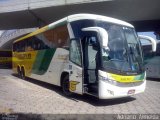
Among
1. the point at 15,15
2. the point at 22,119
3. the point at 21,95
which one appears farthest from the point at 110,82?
the point at 15,15

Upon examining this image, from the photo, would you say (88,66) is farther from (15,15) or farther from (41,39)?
(15,15)

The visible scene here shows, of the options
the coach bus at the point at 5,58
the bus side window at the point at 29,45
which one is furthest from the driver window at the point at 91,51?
the coach bus at the point at 5,58

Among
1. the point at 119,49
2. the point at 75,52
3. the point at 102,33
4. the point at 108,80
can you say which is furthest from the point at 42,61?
the point at 102,33

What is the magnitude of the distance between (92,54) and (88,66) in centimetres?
A: 76

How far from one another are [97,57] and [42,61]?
5465 millimetres

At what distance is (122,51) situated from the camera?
8781mm

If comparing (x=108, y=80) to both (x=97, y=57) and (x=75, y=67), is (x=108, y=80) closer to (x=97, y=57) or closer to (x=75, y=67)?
(x=97, y=57)

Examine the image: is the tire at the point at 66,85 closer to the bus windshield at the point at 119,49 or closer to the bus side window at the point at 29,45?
the bus windshield at the point at 119,49

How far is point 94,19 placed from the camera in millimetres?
8859

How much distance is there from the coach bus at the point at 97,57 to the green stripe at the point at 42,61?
614 mm

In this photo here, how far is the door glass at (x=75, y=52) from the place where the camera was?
30.2 ft

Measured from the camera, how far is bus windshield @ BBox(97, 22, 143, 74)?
8.39m

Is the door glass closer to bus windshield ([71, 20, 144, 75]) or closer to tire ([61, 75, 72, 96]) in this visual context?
bus windshield ([71, 20, 144, 75])

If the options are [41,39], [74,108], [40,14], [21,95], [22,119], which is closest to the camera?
[22,119]
